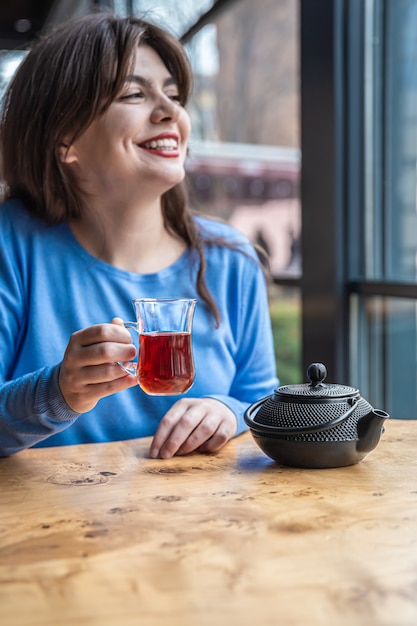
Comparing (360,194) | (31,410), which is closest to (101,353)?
(31,410)

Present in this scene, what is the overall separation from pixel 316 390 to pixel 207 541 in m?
0.39

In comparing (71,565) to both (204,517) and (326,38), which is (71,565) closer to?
(204,517)

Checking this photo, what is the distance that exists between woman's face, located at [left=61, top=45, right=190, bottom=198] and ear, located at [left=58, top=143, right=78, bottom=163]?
4cm

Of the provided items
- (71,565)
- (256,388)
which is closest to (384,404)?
(256,388)

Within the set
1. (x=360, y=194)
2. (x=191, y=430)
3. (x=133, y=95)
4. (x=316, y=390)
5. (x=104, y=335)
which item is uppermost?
(x=133, y=95)

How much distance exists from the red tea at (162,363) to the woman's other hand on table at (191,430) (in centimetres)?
16

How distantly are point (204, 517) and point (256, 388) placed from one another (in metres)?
0.83

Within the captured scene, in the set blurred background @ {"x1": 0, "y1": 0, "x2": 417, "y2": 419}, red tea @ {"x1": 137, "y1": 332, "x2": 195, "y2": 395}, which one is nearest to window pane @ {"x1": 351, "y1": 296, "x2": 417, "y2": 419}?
blurred background @ {"x1": 0, "y1": 0, "x2": 417, "y2": 419}

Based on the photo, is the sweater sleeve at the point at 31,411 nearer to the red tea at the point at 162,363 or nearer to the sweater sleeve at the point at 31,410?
the sweater sleeve at the point at 31,410

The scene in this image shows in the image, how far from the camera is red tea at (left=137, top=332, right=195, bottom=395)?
1268 millimetres

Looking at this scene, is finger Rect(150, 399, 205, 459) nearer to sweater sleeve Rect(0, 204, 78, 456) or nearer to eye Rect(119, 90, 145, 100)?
sweater sleeve Rect(0, 204, 78, 456)

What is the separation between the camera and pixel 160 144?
1.80 meters

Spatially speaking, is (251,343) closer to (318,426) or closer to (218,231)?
(218,231)

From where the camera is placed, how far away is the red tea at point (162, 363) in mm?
1268
